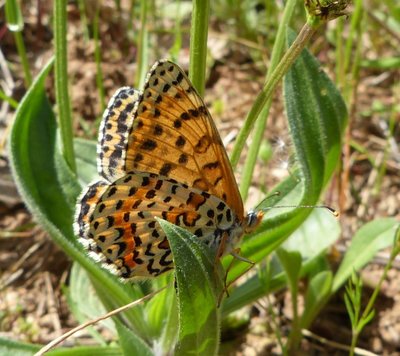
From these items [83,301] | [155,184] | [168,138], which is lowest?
[83,301]

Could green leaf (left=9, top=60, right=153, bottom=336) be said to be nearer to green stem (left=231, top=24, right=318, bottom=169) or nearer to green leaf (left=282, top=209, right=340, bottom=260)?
green leaf (left=282, top=209, right=340, bottom=260)

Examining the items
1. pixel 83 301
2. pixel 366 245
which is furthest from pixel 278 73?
pixel 83 301

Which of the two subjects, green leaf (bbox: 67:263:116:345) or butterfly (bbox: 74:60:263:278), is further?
green leaf (bbox: 67:263:116:345)

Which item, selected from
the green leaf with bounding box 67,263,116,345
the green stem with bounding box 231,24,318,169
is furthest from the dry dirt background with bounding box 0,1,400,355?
the green stem with bounding box 231,24,318,169

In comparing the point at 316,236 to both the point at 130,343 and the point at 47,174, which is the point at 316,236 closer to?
the point at 130,343

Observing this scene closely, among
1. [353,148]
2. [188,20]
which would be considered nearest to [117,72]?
[188,20]

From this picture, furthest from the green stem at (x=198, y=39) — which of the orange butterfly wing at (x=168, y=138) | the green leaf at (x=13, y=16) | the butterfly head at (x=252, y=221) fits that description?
the green leaf at (x=13, y=16)

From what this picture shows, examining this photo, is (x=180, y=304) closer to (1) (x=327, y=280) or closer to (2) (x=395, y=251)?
(2) (x=395, y=251)
